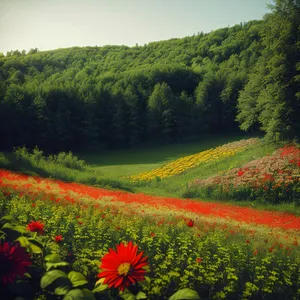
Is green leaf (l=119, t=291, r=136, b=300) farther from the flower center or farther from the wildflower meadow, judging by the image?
the flower center

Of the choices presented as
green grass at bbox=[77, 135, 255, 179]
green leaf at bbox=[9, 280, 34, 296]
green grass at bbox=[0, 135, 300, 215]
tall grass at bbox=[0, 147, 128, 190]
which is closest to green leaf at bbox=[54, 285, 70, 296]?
green leaf at bbox=[9, 280, 34, 296]

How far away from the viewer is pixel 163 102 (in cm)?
6388

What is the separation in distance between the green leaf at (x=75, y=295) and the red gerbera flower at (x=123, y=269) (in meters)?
0.24

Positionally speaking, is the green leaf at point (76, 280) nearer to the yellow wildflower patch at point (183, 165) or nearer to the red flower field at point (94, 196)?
the red flower field at point (94, 196)

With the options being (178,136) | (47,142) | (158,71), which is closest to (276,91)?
(178,136)

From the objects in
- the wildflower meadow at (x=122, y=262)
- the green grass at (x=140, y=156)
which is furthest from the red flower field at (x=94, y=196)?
the green grass at (x=140, y=156)

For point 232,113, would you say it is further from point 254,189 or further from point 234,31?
point 234,31

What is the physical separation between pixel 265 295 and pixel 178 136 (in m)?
58.4

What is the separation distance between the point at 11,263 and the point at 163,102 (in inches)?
2432

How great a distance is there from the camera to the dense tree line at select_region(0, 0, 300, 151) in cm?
2980

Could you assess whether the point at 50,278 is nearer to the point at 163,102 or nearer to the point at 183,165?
the point at 183,165

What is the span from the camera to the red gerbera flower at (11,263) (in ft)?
10.2

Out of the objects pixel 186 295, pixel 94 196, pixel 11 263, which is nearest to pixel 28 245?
pixel 11 263

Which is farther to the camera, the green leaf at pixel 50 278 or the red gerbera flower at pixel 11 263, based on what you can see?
the green leaf at pixel 50 278
